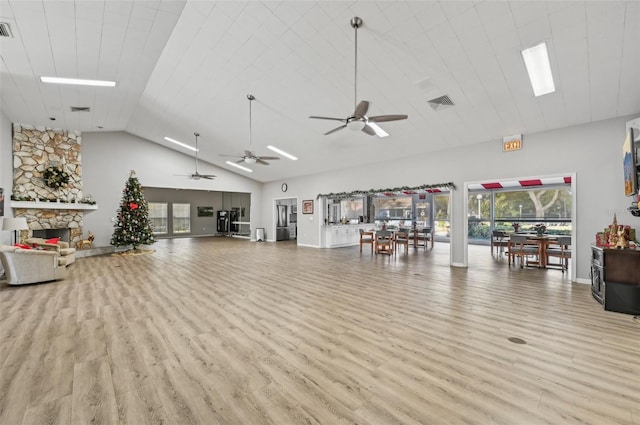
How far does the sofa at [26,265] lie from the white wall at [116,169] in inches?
177

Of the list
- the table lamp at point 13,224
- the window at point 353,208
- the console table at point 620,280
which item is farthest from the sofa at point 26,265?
the window at point 353,208

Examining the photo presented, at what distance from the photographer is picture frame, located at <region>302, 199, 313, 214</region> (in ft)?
36.0

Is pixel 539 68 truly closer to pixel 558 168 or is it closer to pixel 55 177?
pixel 558 168

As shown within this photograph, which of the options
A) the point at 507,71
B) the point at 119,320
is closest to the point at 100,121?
the point at 119,320

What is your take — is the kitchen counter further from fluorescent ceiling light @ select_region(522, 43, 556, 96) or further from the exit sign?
fluorescent ceiling light @ select_region(522, 43, 556, 96)

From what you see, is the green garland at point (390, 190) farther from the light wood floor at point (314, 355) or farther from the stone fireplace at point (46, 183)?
the stone fireplace at point (46, 183)

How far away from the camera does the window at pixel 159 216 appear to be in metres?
14.4

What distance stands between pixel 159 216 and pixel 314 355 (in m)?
14.8

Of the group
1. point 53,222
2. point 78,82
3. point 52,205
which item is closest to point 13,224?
point 52,205

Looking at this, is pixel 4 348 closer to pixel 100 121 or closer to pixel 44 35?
pixel 44 35

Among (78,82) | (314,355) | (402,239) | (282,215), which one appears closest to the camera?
(314,355)

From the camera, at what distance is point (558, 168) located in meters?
5.45

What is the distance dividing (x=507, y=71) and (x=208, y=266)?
693 centimetres

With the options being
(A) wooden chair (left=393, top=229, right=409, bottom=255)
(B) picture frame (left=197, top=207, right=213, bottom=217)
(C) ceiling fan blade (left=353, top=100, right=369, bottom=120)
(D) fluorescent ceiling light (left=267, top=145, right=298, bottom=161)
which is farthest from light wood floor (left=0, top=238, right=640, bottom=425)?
(B) picture frame (left=197, top=207, right=213, bottom=217)
